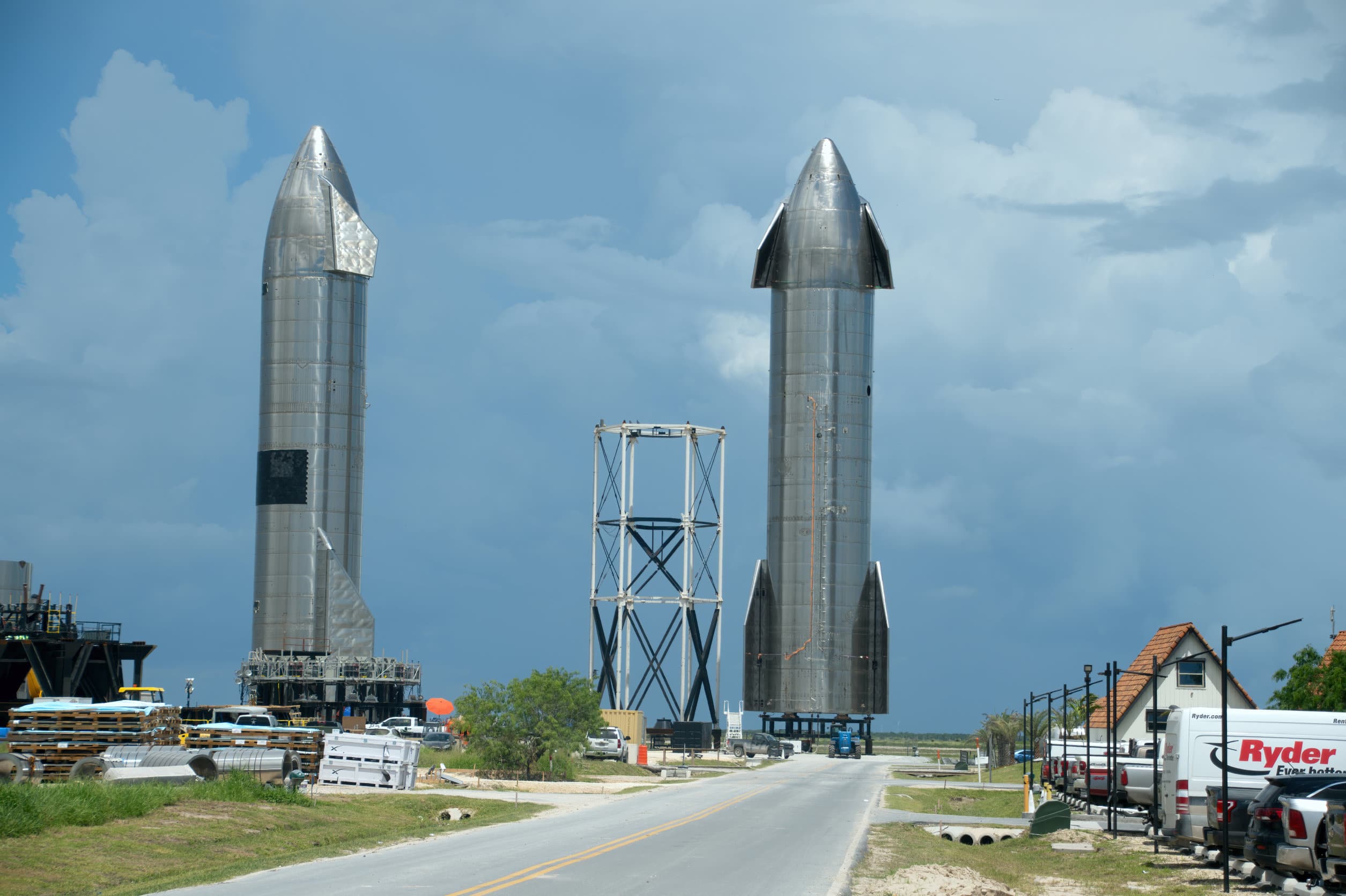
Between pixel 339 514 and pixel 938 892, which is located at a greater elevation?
pixel 339 514

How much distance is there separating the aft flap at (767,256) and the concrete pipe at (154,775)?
64.6 metres

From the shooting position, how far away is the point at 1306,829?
22.2 metres

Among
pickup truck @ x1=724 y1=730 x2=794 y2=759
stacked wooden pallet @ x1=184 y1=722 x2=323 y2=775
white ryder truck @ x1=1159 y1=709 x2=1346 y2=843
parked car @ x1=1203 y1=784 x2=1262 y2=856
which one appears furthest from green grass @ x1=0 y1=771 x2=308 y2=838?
pickup truck @ x1=724 y1=730 x2=794 y2=759

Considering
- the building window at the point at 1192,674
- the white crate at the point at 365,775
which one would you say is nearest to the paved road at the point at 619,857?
the white crate at the point at 365,775

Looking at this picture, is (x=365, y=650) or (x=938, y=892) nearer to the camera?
(x=938, y=892)

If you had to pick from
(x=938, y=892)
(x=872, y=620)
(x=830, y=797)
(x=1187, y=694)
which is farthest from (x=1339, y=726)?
(x=872, y=620)

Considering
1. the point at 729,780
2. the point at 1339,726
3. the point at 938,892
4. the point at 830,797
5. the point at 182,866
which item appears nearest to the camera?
the point at 938,892

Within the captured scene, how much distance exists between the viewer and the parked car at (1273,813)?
76.2ft

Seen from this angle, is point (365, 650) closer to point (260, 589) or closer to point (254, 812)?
point (260, 589)

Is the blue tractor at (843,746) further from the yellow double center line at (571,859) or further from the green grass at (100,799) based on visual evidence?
the green grass at (100,799)

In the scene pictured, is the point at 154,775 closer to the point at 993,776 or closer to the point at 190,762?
the point at 190,762

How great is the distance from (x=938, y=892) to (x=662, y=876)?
424cm

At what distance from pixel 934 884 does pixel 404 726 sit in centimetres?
6227

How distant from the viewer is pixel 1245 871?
25.0m
